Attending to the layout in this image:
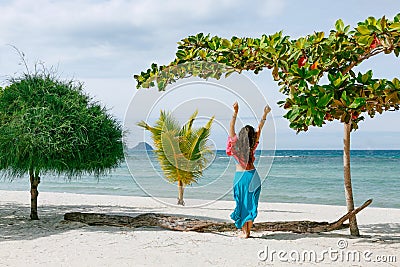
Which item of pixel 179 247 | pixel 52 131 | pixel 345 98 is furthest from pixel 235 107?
pixel 52 131

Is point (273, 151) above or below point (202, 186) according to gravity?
above

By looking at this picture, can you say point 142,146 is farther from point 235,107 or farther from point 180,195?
point 180,195

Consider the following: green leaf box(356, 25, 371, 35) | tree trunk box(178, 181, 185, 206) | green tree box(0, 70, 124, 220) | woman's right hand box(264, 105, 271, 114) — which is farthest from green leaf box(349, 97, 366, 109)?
green tree box(0, 70, 124, 220)

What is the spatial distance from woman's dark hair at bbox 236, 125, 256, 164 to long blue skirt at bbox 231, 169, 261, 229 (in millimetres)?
243

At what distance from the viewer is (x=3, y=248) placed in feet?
23.2

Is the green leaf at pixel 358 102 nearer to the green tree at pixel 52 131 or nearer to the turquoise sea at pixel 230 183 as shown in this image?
the turquoise sea at pixel 230 183

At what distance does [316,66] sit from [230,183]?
1.89 meters

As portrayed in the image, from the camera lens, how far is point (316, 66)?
22.2 ft

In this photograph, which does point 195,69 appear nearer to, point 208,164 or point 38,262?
point 208,164

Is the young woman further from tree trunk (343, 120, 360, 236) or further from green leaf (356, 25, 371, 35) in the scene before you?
green leaf (356, 25, 371, 35)

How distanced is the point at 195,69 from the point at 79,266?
9.67 ft

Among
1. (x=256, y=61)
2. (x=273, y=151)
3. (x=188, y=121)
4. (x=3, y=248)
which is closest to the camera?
(x=188, y=121)

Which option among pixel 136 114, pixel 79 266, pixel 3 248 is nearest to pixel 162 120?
pixel 136 114

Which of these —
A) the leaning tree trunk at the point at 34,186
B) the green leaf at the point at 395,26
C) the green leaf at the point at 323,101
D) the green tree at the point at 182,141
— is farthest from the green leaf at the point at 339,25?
the leaning tree trunk at the point at 34,186
